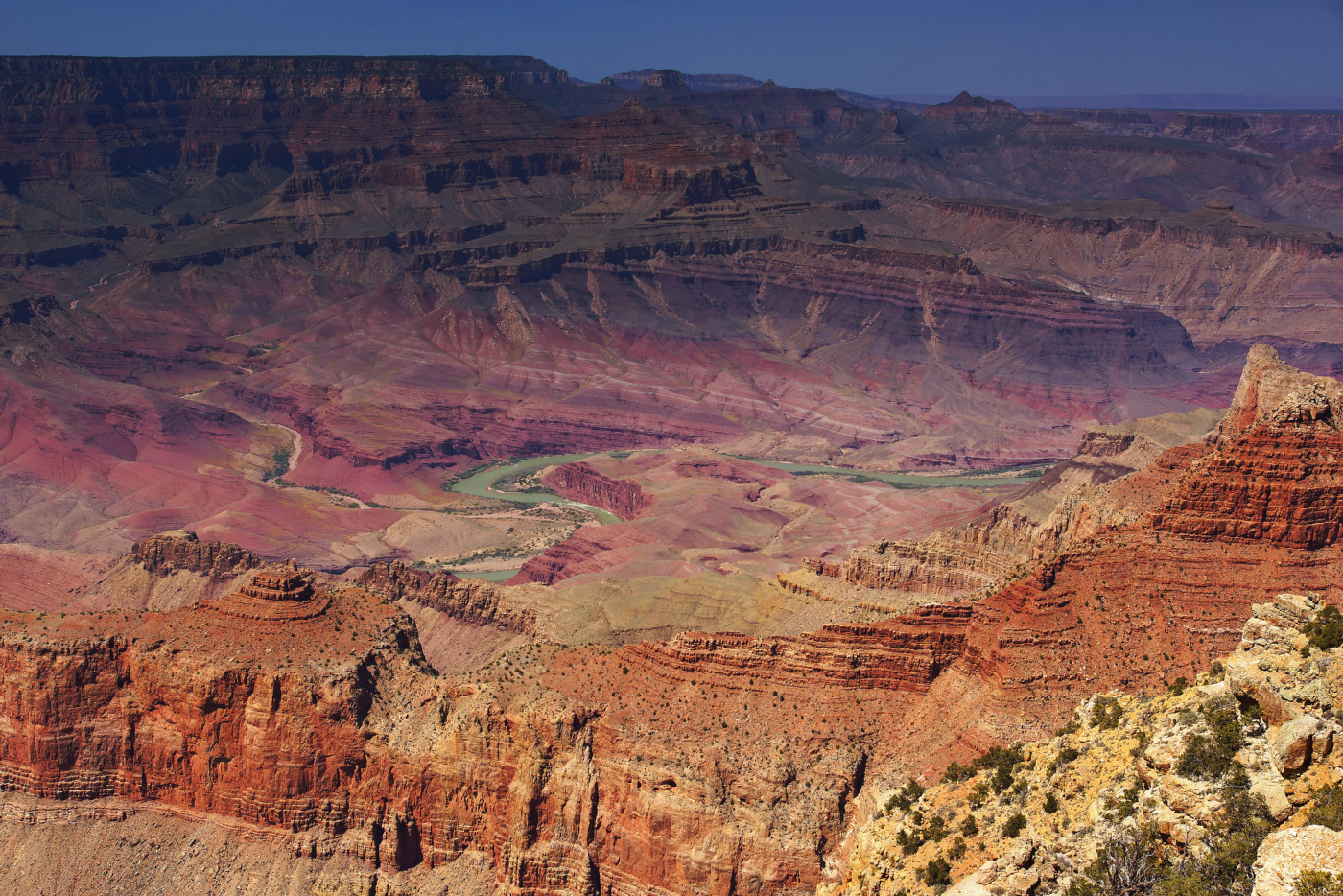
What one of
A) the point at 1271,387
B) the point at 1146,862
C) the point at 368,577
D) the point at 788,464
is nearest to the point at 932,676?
the point at 1146,862

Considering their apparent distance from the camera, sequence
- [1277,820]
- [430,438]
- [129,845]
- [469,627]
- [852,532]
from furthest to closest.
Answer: [430,438] → [852,532] → [469,627] → [129,845] → [1277,820]

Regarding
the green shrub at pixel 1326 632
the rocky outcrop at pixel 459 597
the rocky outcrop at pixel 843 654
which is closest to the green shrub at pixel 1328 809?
the green shrub at pixel 1326 632

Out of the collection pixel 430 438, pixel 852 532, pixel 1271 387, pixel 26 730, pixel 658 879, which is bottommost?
pixel 658 879

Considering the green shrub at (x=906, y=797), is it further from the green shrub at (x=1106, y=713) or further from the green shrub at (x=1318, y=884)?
the green shrub at (x=1318, y=884)

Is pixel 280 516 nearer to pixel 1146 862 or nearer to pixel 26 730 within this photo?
pixel 26 730

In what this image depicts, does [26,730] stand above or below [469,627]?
below

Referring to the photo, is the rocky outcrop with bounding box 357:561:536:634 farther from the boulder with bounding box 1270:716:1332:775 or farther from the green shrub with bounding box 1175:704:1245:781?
the boulder with bounding box 1270:716:1332:775

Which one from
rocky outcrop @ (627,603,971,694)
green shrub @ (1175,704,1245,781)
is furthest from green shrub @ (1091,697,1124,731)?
rocky outcrop @ (627,603,971,694)
